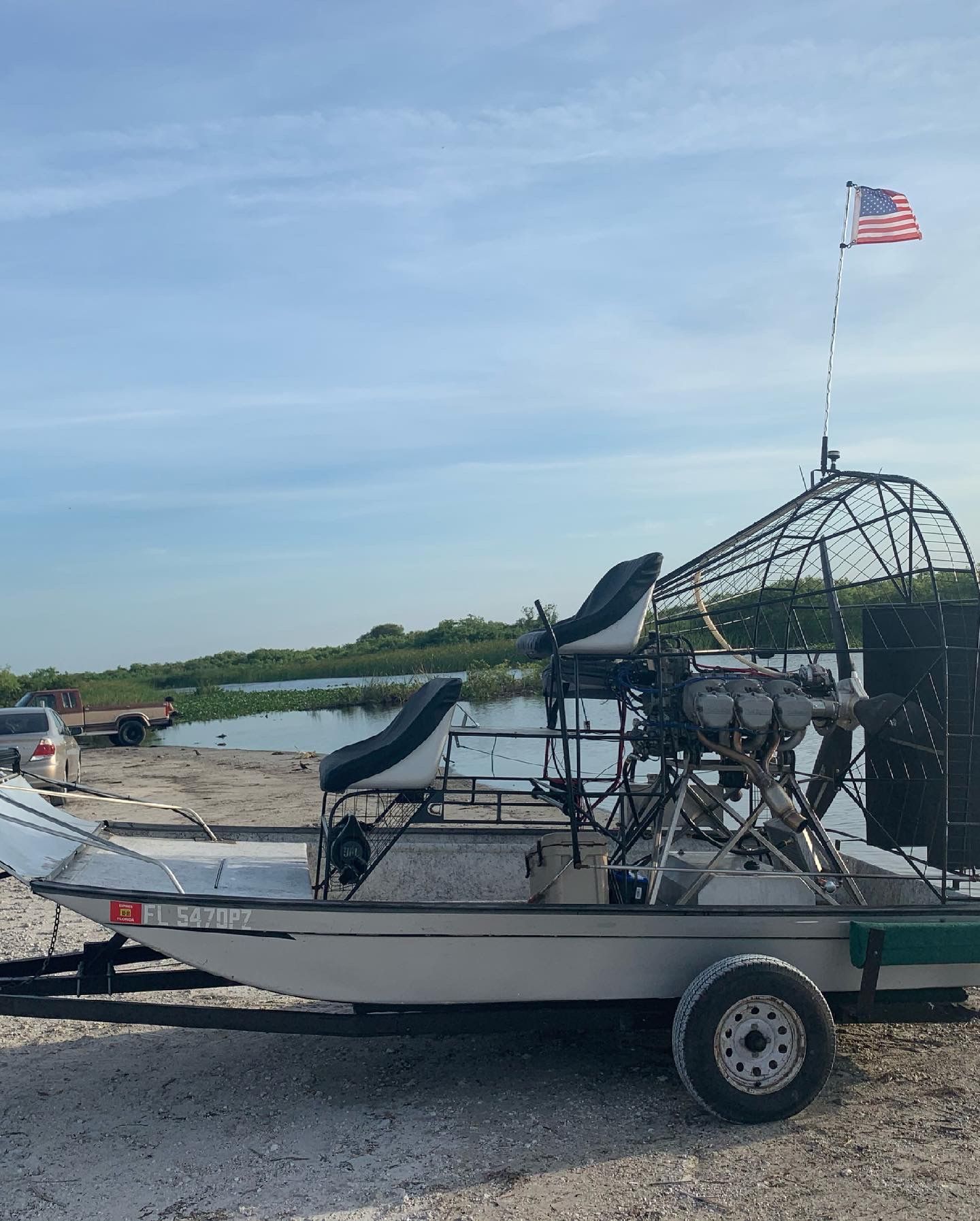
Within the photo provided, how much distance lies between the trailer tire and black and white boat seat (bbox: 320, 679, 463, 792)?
23179 millimetres

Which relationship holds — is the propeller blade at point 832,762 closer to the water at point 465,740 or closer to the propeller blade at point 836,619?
the propeller blade at point 836,619

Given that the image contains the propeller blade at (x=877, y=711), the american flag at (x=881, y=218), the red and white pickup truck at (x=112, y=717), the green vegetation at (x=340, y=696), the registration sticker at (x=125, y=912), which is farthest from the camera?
the green vegetation at (x=340, y=696)

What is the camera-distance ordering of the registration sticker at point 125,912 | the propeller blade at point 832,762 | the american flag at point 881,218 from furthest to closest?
the american flag at point 881,218
the propeller blade at point 832,762
the registration sticker at point 125,912

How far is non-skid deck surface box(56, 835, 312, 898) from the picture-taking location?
5.19m

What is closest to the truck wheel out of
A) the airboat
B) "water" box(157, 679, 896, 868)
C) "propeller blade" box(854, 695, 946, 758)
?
"water" box(157, 679, 896, 868)

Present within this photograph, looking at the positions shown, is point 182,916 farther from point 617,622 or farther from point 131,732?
point 131,732

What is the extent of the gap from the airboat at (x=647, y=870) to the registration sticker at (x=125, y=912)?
14 millimetres

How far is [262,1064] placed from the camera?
554 centimetres

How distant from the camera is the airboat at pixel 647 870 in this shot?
15.3 ft

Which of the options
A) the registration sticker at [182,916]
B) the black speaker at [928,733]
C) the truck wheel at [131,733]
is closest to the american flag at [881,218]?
Result: the black speaker at [928,733]

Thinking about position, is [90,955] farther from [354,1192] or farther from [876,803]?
[876,803]

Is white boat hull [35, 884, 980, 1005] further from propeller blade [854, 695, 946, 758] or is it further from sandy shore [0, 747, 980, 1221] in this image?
propeller blade [854, 695, 946, 758]

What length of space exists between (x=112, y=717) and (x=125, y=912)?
23.7 m

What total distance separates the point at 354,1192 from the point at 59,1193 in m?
1.14
